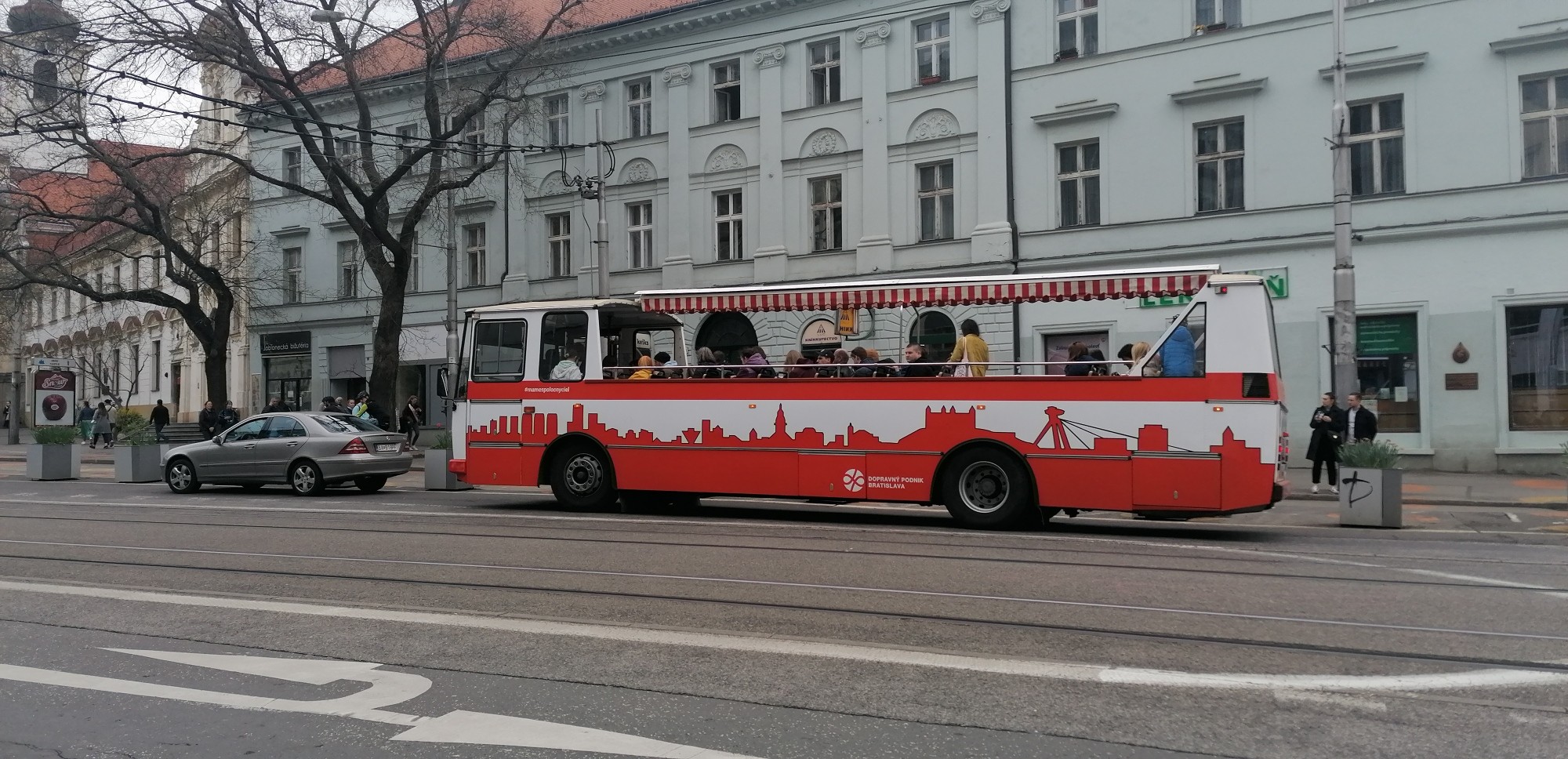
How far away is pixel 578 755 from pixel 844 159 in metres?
25.4

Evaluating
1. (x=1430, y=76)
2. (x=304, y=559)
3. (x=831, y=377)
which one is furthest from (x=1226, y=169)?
(x=304, y=559)

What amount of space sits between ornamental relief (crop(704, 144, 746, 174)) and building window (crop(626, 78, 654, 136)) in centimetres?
226

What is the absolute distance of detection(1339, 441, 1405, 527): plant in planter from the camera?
46.2 ft

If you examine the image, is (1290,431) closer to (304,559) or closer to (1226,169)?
(1226,169)

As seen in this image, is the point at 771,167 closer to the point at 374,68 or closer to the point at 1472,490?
the point at 374,68

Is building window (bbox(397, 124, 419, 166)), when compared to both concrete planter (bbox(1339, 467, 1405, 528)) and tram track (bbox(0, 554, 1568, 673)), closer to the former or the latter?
tram track (bbox(0, 554, 1568, 673))

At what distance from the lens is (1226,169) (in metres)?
24.2

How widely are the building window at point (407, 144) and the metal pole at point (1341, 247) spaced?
1943cm

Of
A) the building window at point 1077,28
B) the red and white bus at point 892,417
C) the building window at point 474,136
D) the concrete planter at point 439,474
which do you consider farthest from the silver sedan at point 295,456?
the building window at point 1077,28

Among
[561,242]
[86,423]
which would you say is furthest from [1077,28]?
[86,423]

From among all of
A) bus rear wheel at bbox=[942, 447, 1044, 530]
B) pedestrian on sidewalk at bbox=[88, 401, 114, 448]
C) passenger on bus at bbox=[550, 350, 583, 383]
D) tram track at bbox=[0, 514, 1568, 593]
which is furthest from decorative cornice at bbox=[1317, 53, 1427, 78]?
pedestrian on sidewalk at bbox=[88, 401, 114, 448]

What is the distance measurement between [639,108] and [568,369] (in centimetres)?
1866

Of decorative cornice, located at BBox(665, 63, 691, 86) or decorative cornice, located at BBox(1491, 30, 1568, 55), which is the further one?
decorative cornice, located at BBox(665, 63, 691, 86)

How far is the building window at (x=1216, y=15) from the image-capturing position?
78.9 ft
